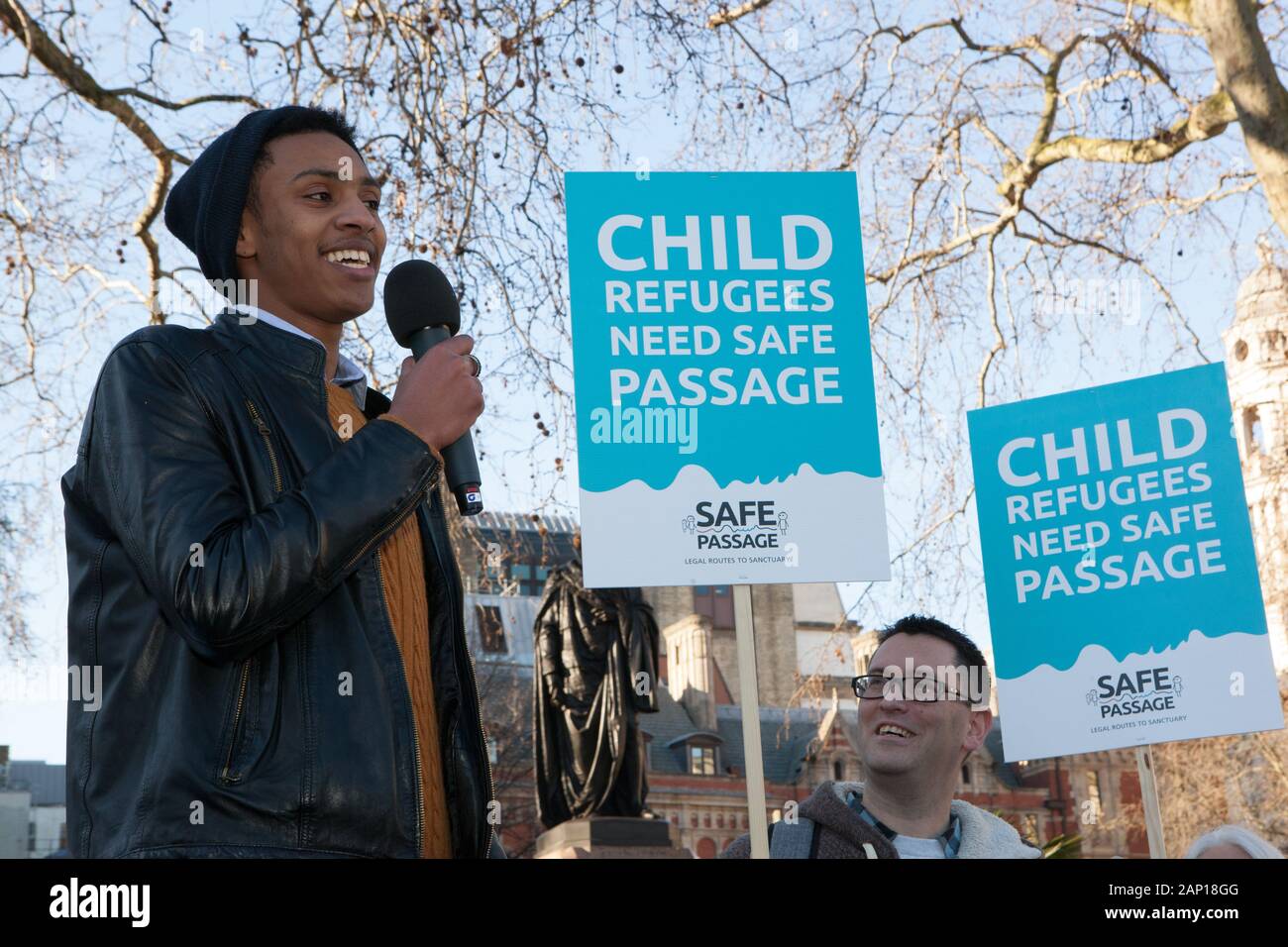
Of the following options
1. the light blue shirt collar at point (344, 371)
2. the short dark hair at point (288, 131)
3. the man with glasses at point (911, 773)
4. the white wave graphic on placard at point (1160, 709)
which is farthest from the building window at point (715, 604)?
the short dark hair at point (288, 131)

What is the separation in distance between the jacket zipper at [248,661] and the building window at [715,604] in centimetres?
6539

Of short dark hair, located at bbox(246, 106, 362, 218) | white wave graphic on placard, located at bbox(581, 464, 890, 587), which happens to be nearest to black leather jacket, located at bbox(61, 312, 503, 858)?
short dark hair, located at bbox(246, 106, 362, 218)

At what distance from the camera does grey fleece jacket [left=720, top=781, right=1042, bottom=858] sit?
13.0 feet

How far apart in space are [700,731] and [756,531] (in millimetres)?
45733

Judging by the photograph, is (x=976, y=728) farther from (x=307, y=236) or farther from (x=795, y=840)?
(x=307, y=236)

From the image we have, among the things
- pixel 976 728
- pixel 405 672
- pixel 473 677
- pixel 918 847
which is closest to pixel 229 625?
pixel 405 672

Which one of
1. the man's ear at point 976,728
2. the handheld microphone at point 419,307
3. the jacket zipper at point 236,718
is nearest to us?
the jacket zipper at point 236,718

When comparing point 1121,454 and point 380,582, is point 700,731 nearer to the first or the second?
point 1121,454

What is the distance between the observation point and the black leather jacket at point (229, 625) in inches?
75.1

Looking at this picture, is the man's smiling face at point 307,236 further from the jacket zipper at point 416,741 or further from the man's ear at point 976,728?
the man's ear at point 976,728

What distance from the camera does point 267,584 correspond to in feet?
6.31

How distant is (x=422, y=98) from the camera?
8.62m

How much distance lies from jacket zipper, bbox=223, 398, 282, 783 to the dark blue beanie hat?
0.30m
